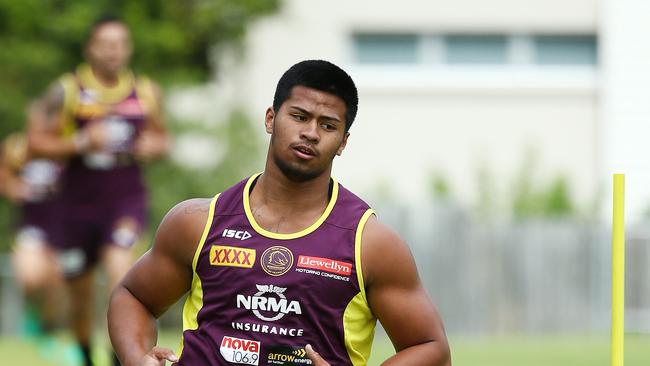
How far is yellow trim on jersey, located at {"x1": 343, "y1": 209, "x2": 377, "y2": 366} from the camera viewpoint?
511 cm

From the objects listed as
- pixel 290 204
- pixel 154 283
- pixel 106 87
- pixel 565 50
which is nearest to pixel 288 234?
pixel 290 204

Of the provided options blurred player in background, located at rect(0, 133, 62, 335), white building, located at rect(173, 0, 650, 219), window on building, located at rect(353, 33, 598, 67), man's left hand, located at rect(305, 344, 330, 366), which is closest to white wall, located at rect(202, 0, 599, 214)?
white building, located at rect(173, 0, 650, 219)

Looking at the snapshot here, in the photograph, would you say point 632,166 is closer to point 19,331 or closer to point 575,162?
point 575,162

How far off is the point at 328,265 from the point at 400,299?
287mm

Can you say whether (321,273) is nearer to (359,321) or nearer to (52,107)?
(359,321)

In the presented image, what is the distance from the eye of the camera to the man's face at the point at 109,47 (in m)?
9.73

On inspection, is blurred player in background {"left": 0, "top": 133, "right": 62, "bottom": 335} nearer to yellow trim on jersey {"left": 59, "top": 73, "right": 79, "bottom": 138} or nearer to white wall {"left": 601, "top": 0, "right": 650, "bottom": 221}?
yellow trim on jersey {"left": 59, "top": 73, "right": 79, "bottom": 138}

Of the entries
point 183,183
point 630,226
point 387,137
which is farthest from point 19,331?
point 630,226

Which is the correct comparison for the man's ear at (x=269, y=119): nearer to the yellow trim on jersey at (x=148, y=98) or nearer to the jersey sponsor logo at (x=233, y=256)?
the jersey sponsor logo at (x=233, y=256)

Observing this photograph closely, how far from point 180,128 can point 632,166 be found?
7.73m

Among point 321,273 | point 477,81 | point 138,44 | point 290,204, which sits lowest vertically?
point 321,273

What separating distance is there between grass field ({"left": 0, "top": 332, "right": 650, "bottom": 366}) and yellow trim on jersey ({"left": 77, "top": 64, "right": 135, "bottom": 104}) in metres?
2.66

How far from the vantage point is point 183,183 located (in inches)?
854

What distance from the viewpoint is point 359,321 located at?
522 centimetres
